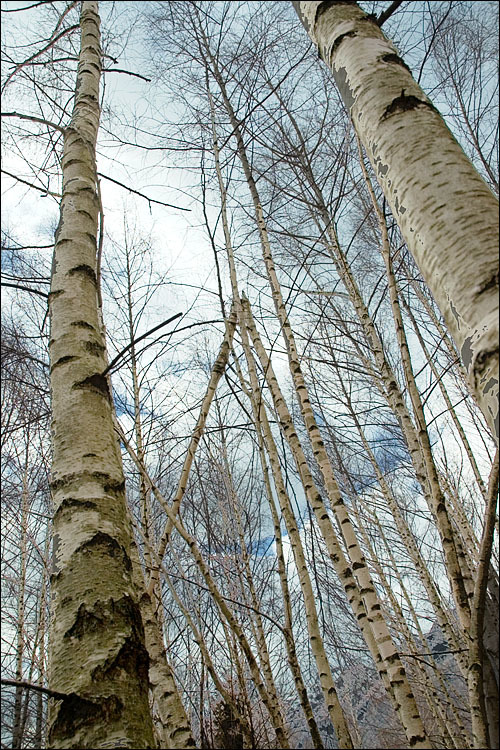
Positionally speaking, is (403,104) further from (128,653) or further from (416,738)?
(416,738)

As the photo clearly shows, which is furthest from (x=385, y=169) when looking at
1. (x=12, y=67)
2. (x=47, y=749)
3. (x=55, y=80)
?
(x=55, y=80)

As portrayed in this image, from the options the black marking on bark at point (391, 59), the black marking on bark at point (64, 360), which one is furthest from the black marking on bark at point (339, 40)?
A: the black marking on bark at point (64, 360)

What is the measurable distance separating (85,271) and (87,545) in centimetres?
80

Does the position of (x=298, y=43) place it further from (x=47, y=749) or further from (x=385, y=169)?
(x=47, y=749)

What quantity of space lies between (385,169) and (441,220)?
0.63 feet

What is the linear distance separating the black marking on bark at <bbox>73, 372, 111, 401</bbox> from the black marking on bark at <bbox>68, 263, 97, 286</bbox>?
36cm

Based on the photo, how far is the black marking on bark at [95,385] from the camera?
1.08 metres

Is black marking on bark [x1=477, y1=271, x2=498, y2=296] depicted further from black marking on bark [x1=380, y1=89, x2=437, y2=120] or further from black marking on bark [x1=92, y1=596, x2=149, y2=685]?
black marking on bark [x1=92, y1=596, x2=149, y2=685]

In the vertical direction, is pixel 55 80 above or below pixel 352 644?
above

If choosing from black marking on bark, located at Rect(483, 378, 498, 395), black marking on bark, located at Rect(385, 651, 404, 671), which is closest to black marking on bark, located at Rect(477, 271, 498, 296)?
black marking on bark, located at Rect(483, 378, 498, 395)

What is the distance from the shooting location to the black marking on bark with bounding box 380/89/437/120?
0.80m

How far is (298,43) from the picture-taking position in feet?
12.0

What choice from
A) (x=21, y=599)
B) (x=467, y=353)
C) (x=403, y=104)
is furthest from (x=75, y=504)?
(x=21, y=599)

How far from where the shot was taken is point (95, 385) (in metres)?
1.10
